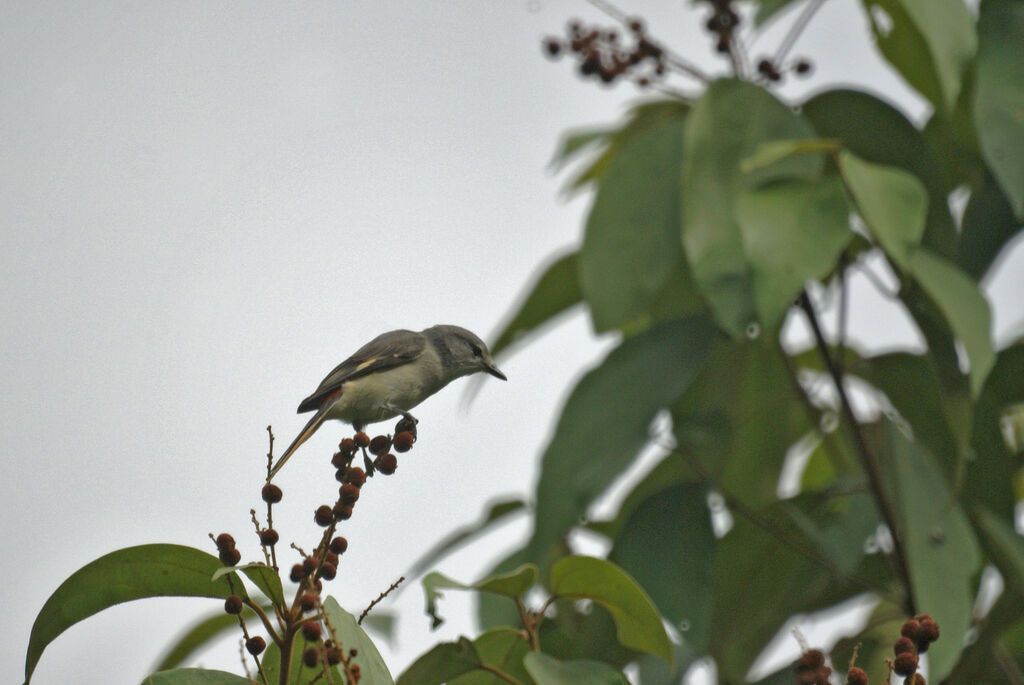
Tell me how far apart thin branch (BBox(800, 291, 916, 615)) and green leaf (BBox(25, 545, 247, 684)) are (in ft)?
7.78

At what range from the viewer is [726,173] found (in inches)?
161

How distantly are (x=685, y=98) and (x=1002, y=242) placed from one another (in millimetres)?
1400

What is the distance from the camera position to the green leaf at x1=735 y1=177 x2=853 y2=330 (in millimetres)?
3410

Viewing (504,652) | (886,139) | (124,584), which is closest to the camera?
(124,584)

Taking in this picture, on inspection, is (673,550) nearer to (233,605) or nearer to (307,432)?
(307,432)

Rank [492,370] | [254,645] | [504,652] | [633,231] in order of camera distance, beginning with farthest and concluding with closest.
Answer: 1. [492,370]
2. [633,231]
3. [504,652]
4. [254,645]

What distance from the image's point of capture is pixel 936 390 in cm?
424

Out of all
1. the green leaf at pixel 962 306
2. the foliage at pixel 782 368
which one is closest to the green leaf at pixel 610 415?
the foliage at pixel 782 368

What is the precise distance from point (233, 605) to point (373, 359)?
176cm

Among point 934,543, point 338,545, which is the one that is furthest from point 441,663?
point 934,543

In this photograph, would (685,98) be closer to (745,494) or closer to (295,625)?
(745,494)

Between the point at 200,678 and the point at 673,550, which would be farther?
the point at 673,550

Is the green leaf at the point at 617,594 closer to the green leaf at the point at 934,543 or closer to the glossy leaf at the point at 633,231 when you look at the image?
the green leaf at the point at 934,543

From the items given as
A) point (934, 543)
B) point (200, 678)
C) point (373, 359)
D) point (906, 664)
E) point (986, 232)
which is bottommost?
point (934, 543)
